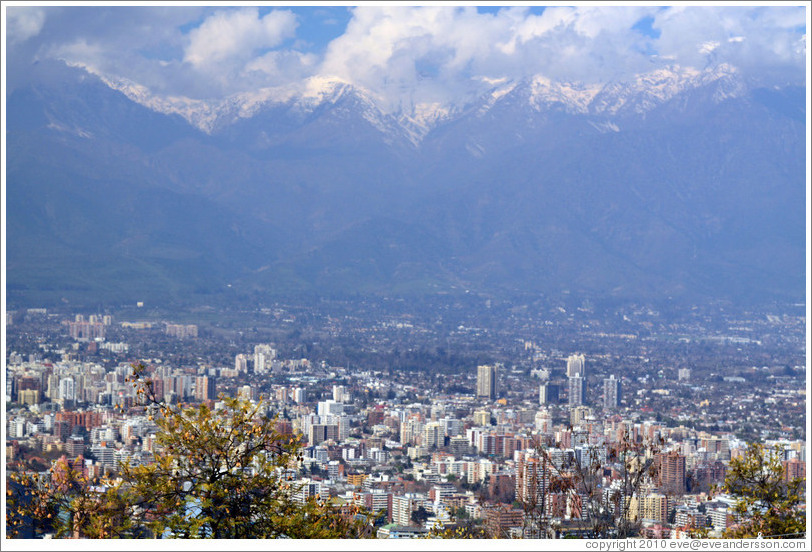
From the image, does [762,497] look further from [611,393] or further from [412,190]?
[412,190]

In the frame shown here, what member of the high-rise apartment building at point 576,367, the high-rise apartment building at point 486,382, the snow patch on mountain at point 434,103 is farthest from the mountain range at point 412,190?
the high-rise apartment building at point 486,382

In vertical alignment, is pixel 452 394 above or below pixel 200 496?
below

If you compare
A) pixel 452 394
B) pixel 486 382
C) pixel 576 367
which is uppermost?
pixel 576 367

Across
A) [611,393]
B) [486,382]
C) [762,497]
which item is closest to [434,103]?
[486,382]

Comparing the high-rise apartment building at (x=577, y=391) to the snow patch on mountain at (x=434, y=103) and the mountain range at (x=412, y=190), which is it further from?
the snow patch on mountain at (x=434, y=103)

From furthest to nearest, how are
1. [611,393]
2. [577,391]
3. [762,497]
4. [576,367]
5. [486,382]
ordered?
1. [576,367]
2. [486,382]
3. [577,391]
4. [611,393]
5. [762,497]
